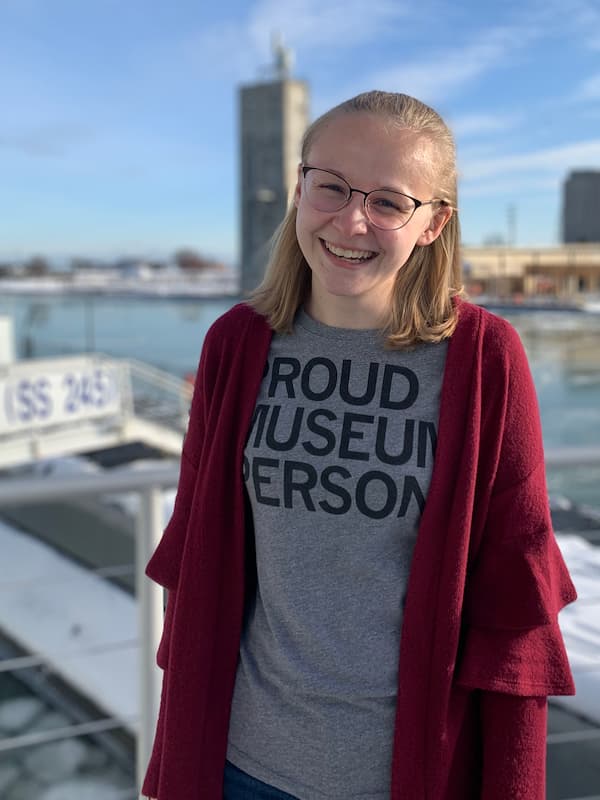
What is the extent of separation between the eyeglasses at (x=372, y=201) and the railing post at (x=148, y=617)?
2.09 feet

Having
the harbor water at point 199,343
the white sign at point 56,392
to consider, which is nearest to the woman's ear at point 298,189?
the white sign at point 56,392

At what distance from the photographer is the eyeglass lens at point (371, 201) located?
30.8 inches

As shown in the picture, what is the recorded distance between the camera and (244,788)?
0.83 meters

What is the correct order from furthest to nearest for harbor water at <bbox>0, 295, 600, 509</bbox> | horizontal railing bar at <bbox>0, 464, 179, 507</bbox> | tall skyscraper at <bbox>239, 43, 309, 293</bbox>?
1. tall skyscraper at <bbox>239, 43, 309, 293</bbox>
2. harbor water at <bbox>0, 295, 600, 509</bbox>
3. horizontal railing bar at <bbox>0, 464, 179, 507</bbox>

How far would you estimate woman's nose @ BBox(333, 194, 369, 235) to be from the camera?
2.57 ft

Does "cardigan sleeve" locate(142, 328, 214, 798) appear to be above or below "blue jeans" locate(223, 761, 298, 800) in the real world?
above

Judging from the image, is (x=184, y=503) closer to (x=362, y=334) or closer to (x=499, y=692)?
(x=362, y=334)

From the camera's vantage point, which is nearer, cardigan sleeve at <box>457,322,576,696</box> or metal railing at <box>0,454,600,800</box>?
cardigan sleeve at <box>457,322,576,696</box>

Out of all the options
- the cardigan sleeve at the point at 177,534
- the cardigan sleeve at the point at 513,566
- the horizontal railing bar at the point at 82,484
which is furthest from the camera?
the horizontal railing bar at the point at 82,484

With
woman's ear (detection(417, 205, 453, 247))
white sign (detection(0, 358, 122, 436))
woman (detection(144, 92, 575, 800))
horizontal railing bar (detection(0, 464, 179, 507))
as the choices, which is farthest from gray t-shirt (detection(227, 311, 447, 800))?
white sign (detection(0, 358, 122, 436))

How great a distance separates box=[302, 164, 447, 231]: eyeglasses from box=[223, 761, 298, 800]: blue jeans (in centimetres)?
58

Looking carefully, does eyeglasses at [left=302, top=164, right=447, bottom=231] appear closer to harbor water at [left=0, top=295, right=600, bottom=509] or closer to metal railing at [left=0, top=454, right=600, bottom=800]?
metal railing at [left=0, top=454, right=600, bottom=800]

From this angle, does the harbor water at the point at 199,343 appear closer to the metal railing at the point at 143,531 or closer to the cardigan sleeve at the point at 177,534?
the metal railing at the point at 143,531

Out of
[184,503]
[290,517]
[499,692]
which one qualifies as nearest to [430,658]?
[499,692]
